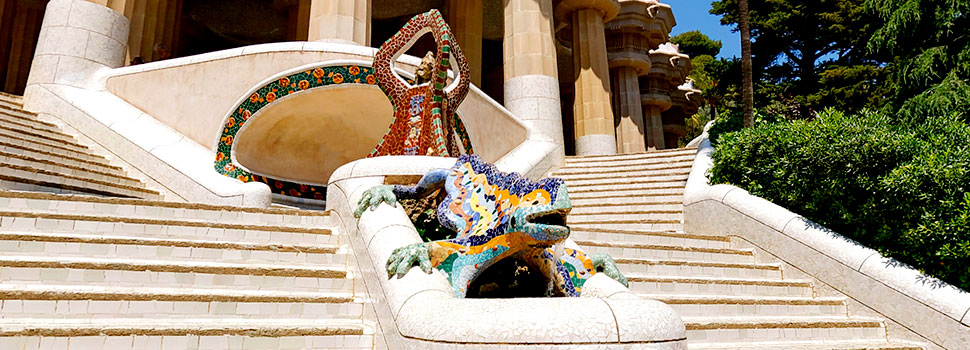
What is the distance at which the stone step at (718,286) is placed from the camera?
557 centimetres

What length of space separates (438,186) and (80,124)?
7.58 m

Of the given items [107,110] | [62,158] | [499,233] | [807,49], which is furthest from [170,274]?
[807,49]

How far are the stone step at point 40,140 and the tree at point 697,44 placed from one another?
39400 millimetres

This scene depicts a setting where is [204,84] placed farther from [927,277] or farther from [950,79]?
[950,79]

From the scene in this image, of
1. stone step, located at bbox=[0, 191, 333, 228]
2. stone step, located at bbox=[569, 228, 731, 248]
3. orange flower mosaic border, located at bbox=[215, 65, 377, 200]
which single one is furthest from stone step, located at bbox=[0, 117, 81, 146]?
stone step, located at bbox=[569, 228, 731, 248]

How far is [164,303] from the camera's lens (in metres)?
3.76

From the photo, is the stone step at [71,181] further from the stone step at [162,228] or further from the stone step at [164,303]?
the stone step at [164,303]

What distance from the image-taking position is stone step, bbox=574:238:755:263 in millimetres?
6203

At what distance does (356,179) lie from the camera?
17.1 ft

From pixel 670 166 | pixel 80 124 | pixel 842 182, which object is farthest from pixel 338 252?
pixel 670 166

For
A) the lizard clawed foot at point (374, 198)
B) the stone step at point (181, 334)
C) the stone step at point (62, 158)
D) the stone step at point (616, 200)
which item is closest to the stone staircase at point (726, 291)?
the stone step at point (616, 200)

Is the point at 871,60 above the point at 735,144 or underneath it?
above

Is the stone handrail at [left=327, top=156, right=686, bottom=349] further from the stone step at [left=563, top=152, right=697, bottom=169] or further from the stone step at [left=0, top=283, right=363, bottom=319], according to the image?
the stone step at [left=563, top=152, right=697, bottom=169]

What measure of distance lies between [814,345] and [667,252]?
1.92 meters
